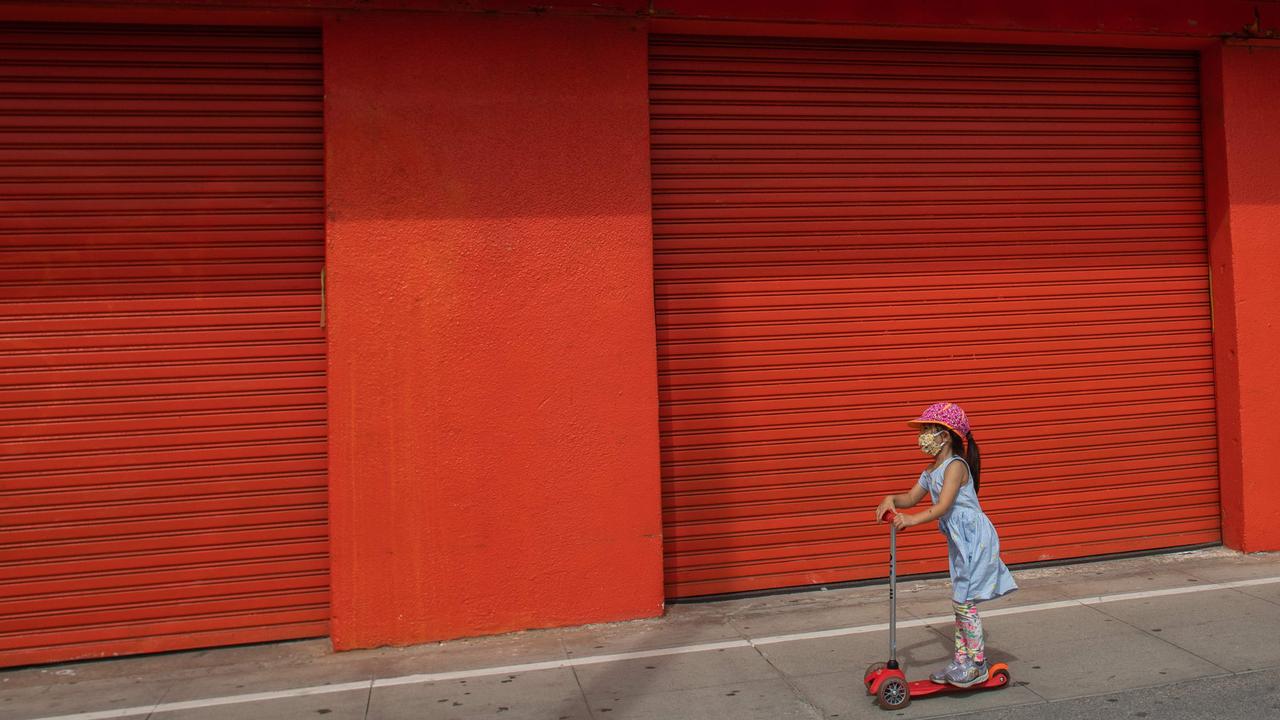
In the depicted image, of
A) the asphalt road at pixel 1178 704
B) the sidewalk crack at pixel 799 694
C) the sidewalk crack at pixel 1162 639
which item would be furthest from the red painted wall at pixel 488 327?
the sidewalk crack at pixel 1162 639

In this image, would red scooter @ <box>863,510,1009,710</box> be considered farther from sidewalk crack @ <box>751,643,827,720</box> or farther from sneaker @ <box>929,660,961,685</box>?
sidewalk crack @ <box>751,643,827,720</box>

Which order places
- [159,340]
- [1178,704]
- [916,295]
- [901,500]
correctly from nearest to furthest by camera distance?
1. [1178,704]
2. [901,500]
3. [159,340]
4. [916,295]

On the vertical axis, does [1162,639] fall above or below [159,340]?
below

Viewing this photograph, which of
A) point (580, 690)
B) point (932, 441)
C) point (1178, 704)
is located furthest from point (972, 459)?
point (580, 690)

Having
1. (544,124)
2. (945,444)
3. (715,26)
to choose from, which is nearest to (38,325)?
(544,124)

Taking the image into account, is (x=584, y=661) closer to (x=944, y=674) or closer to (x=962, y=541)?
(x=944, y=674)

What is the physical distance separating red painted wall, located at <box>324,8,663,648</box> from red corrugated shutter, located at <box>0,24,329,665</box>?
42cm

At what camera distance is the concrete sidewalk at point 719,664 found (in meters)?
5.03

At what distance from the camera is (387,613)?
6.12m

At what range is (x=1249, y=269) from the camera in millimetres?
7492

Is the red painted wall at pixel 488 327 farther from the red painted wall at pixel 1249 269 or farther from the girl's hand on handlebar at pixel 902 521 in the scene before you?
the red painted wall at pixel 1249 269

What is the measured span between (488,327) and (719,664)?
251cm

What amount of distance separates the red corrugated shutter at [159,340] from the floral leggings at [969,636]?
3912 millimetres

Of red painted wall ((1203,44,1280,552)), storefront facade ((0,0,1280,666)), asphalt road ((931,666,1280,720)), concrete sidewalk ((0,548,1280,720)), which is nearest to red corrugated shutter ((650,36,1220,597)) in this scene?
storefront facade ((0,0,1280,666))
